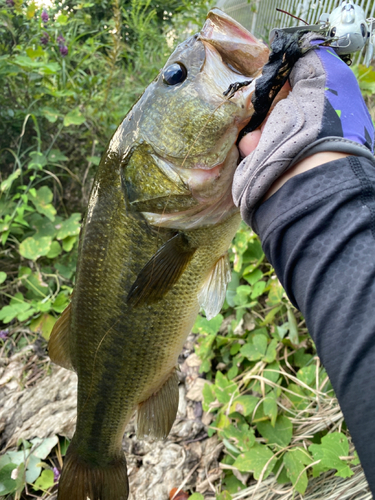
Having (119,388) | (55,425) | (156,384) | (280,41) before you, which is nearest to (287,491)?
(156,384)

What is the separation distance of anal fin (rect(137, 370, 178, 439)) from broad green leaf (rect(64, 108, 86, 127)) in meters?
2.28

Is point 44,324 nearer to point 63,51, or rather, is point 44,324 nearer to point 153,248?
point 153,248

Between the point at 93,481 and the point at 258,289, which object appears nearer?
the point at 93,481

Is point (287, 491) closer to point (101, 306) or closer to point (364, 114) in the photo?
point (101, 306)

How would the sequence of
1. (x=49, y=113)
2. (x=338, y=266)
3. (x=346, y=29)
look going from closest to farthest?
(x=338, y=266) < (x=346, y=29) < (x=49, y=113)

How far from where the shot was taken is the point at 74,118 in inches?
117

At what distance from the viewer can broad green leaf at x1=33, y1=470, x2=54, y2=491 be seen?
193 centimetres

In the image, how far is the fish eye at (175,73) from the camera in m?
1.10

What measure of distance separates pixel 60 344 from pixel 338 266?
1.20 meters

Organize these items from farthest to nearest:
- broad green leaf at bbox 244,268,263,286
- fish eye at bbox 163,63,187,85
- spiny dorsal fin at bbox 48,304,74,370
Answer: broad green leaf at bbox 244,268,263,286 → spiny dorsal fin at bbox 48,304,74,370 → fish eye at bbox 163,63,187,85

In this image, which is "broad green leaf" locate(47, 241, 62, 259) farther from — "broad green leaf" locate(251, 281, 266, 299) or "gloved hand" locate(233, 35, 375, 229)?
"gloved hand" locate(233, 35, 375, 229)

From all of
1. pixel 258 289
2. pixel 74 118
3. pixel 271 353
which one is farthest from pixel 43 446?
pixel 74 118

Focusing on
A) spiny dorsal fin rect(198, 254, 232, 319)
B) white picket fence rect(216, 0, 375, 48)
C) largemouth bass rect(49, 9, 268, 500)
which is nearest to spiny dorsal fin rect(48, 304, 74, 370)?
largemouth bass rect(49, 9, 268, 500)

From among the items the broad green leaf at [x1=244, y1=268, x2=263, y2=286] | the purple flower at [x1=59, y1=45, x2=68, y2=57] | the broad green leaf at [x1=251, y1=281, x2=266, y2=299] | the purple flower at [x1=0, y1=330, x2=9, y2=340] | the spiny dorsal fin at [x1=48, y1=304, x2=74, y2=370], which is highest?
the purple flower at [x1=59, y1=45, x2=68, y2=57]
